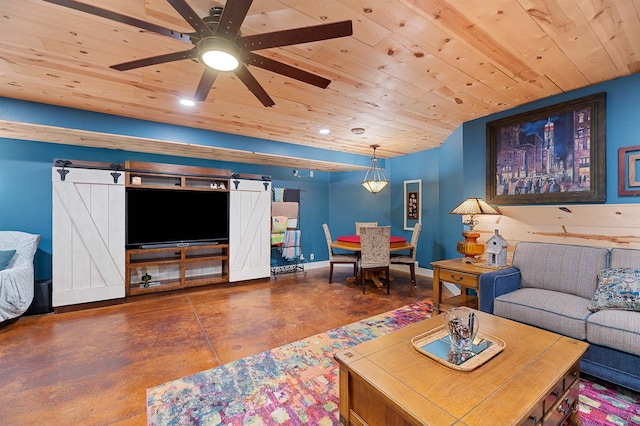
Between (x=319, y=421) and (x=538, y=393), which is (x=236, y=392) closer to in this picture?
(x=319, y=421)

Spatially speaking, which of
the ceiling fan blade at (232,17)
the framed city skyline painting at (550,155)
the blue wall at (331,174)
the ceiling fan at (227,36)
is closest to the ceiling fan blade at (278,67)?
the ceiling fan at (227,36)

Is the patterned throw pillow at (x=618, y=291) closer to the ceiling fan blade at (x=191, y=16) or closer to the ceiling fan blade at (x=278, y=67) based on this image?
the ceiling fan blade at (x=278, y=67)

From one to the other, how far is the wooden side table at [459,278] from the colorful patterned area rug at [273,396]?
1.01 m

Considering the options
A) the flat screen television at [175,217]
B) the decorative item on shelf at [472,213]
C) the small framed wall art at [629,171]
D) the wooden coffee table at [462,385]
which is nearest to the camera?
the wooden coffee table at [462,385]

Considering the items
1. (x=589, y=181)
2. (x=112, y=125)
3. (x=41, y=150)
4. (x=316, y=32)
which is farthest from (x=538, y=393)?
(x=41, y=150)

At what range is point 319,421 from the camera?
1608 millimetres

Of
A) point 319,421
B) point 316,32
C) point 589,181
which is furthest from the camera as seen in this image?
point 589,181

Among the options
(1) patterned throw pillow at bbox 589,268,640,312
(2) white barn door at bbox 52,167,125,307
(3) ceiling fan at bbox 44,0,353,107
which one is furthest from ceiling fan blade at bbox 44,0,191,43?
(1) patterned throw pillow at bbox 589,268,640,312

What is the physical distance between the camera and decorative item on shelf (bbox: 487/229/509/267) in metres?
2.92

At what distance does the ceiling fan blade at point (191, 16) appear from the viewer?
119 cm

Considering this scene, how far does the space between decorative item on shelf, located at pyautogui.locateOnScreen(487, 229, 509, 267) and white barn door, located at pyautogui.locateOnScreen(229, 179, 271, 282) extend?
3357mm

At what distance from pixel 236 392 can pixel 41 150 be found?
4.17 metres

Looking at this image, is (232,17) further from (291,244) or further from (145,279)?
(291,244)

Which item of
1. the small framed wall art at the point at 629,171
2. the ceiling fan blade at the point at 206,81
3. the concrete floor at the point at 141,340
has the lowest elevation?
the concrete floor at the point at 141,340
